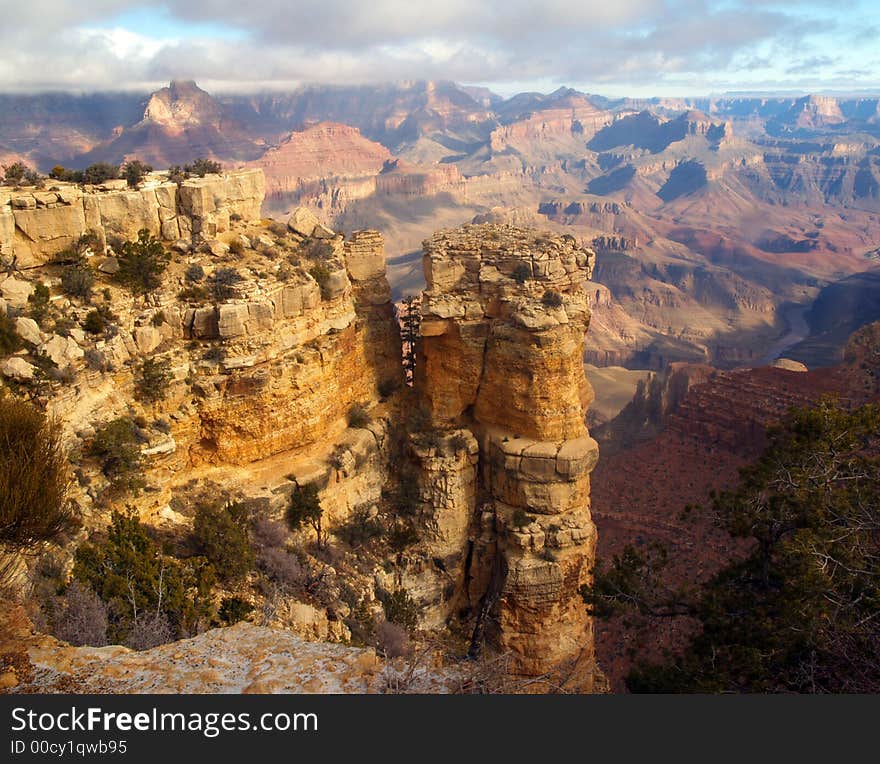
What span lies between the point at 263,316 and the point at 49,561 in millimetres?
7665

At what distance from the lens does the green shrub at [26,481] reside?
859 centimetres

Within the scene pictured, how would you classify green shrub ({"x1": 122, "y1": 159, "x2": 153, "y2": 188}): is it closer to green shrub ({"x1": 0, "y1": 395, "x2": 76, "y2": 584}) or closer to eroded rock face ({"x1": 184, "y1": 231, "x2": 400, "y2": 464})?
eroded rock face ({"x1": 184, "y1": 231, "x2": 400, "y2": 464})

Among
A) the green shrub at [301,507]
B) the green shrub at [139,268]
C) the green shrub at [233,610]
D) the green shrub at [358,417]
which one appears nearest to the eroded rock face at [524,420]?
the green shrub at [358,417]

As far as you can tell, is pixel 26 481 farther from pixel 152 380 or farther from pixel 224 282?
pixel 224 282

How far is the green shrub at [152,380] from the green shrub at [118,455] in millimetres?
1090

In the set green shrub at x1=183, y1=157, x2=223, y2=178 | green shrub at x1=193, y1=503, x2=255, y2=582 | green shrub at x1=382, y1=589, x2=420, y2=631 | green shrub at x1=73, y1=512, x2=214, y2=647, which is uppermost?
green shrub at x1=183, y1=157, x2=223, y2=178

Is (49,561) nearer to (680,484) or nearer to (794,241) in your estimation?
(680,484)

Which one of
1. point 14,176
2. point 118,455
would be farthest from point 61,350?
point 14,176

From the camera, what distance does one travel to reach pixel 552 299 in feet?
61.7

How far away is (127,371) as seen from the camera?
14953mm

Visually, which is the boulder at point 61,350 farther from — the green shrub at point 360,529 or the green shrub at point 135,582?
the green shrub at point 360,529

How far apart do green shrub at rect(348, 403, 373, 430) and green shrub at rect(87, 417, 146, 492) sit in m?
7.33

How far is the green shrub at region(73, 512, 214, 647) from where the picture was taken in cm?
1095

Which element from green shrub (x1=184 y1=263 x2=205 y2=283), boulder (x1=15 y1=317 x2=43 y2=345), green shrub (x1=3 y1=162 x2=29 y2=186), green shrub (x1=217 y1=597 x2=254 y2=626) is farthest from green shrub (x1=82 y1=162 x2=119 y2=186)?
green shrub (x1=217 y1=597 x2=254 y2=626)
